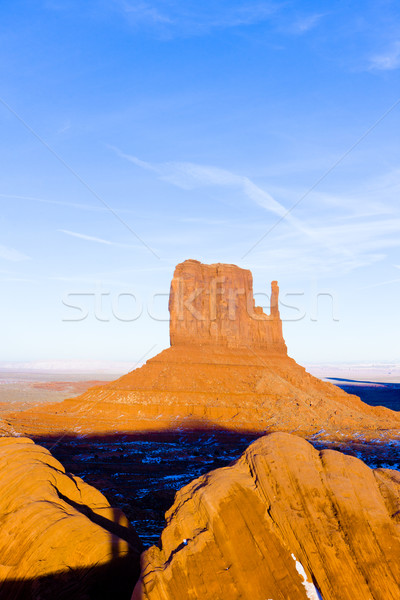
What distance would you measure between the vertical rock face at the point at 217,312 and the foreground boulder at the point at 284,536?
67.5 metres

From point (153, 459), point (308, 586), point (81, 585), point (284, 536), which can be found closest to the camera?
point (308, 586)

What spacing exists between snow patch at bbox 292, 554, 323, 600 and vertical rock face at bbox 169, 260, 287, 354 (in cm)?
6896

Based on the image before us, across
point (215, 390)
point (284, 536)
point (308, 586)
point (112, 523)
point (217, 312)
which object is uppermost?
point (217, 312)

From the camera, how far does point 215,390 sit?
61.7 meters

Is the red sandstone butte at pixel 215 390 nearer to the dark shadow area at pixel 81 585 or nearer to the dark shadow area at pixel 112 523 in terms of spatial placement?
the dark shadow area at pixel 112 523

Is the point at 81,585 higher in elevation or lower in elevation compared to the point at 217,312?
lower

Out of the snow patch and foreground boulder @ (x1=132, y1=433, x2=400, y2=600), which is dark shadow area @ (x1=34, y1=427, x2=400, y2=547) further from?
the snow patch

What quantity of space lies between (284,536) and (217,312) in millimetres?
71107

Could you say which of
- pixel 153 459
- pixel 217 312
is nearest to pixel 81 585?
pixel 153 459

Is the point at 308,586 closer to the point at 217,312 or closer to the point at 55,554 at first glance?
the point at 55,554

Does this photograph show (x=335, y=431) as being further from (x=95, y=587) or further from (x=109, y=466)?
(x=95, y=587)

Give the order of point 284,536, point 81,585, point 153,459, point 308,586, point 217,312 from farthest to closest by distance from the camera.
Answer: point 217,312, point 153,459, point 81,585, point 284,536, point 308,586

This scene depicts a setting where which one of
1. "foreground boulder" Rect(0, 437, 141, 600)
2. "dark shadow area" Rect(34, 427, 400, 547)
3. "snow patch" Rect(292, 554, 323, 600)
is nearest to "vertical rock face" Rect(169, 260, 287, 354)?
"dark shadow area" Rect(34, 427, 400, 547)

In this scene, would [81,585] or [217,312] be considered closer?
[81,585]
